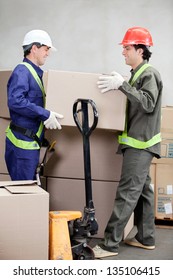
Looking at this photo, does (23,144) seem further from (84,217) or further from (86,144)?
(84,217)

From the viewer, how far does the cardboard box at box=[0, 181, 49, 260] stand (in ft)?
8.43

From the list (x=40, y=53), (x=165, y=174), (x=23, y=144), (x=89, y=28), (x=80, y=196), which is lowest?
(x=80, y=196)

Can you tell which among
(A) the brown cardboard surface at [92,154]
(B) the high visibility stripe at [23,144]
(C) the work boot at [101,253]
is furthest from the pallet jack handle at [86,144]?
(A) the brown cardboard surface at [92,154]

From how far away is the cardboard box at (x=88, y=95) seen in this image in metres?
3.03

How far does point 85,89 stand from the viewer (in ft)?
9.96

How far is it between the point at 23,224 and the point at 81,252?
525mm

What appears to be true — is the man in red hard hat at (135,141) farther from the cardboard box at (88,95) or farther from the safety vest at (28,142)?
the safety vest at (28,142)

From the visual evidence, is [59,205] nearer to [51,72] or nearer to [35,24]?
[51,72]

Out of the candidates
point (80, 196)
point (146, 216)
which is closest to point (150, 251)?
point (146, 216)

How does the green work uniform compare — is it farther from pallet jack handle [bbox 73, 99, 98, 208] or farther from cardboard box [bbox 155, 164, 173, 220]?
cardboard box [bbox 155, 164, 173, 220]

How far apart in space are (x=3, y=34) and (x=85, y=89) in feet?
6.89

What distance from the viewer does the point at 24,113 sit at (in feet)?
10.0

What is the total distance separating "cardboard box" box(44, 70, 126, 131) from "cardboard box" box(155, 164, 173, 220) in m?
1.21

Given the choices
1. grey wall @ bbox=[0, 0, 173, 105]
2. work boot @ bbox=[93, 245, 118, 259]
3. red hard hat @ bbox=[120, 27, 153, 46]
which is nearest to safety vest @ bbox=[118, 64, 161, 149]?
red hard hat @ bbox=[120, 27, 153, 46]
